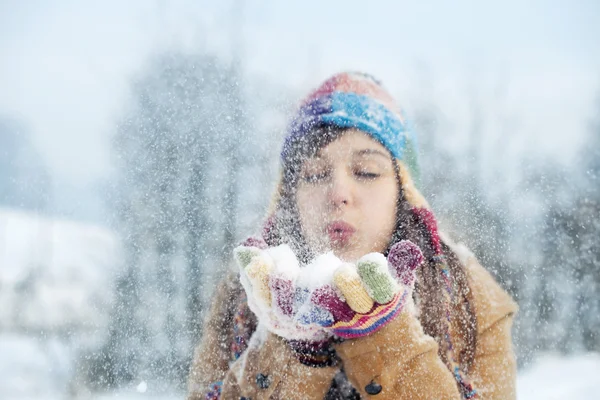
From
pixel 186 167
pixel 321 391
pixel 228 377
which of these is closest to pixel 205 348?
pixel 228 377

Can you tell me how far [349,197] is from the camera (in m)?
1.05

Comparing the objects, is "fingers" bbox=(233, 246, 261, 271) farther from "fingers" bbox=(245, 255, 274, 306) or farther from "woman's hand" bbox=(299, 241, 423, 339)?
"woman's hand" bbox=(299, 241, 423, 339)

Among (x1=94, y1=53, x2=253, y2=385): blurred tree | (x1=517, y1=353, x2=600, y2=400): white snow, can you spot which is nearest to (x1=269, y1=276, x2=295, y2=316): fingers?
(x1=517, y1=353, x2=600, y2=400): white snow

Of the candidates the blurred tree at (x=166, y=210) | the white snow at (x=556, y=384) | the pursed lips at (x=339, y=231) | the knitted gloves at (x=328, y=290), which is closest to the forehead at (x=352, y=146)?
the pursed lips at (x=339, y=231)

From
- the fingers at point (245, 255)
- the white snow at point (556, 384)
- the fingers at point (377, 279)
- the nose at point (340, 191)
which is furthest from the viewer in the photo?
the white snow at point (556, 384)

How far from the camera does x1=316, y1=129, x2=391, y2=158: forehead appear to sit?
1.08 metres

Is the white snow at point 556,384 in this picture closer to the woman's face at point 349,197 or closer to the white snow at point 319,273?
the woman's face at point 349,197

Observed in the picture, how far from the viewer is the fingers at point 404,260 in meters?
Result: 0.83

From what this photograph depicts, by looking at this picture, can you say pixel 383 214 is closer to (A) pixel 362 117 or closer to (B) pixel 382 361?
(A) pixel 362 117

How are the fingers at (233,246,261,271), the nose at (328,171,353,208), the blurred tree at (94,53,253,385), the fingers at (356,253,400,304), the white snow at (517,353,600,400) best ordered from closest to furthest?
1. the fingers at (356,253,400,304)
2. the fingers at (233,246,261,271)
3. the nose at (328,171,353,208)
4. the white snow at (517,353,600,400)
5. the blurred tree at (94,53,253,385)

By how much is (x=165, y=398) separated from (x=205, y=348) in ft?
4.68

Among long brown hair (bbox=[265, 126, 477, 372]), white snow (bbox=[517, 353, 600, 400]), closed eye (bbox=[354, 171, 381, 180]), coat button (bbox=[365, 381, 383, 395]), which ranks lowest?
white snow (bbox=[517, 353, 600, 400])

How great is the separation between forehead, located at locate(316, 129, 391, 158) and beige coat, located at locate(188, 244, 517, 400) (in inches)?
12.4

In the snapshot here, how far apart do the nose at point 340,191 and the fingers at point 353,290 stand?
0.25m
